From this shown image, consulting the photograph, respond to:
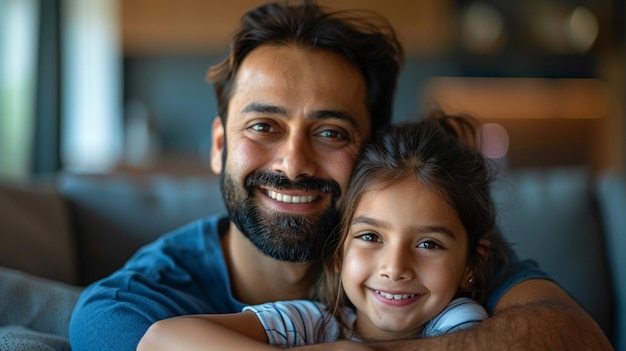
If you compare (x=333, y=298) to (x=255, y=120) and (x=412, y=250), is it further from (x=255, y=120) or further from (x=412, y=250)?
(x=255, y=120)

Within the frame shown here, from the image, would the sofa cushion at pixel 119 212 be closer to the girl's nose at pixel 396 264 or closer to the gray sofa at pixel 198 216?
the gray sofa at pixel 198 216

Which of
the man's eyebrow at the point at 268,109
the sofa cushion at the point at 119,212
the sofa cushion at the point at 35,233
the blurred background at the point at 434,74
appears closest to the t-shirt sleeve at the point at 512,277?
the man's eyebrow at the point at 268,109

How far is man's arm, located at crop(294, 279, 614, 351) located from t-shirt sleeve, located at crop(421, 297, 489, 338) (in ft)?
0.21

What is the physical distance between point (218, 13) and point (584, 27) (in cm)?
292

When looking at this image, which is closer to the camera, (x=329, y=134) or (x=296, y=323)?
(x=296, y=323)

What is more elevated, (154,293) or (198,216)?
(154,293)

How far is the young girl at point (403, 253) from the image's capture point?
4.44 ft

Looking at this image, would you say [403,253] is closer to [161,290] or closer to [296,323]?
[296,323]

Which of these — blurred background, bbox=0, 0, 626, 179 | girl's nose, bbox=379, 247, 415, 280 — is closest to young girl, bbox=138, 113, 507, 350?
girl's nose, bbox=379, 247, 415, 280

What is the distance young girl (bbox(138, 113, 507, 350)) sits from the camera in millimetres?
1354

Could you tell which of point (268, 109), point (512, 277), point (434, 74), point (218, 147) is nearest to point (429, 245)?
point (512, 277)

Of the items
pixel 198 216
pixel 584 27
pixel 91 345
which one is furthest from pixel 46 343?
pixel 584 27

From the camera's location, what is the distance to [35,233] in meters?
1.97

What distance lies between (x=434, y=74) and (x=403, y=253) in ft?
15.7
